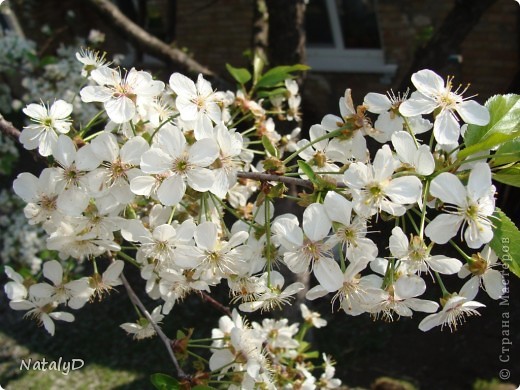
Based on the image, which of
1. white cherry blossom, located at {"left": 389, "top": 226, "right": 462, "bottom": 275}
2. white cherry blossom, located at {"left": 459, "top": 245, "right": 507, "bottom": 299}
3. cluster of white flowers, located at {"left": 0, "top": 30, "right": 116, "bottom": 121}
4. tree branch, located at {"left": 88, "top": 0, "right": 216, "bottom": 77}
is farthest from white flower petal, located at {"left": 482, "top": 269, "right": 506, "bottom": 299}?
cluster of white flowers, located at {"left": 0, "top": 30, "right": 116, "bottom": 121}

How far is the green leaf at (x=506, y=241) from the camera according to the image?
0.93m

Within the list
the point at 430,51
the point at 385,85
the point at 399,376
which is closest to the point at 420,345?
the point at 399,376

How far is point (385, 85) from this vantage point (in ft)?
15.0

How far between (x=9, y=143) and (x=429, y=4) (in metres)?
2.86

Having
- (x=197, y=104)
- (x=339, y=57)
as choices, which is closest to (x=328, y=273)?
(x=197, y=104)

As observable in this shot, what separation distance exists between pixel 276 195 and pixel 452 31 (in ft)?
6.23

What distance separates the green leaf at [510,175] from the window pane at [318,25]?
168 inches

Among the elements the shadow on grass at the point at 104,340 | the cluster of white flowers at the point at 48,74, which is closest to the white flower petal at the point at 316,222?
the cluster of white flowers at the point at 48,74

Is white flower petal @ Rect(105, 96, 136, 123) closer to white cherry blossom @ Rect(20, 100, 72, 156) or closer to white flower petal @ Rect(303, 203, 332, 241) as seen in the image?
white cherry blossom @ Rect(20, 100, 72, 156)

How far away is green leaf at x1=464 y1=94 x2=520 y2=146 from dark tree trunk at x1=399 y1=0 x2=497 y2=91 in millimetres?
1708

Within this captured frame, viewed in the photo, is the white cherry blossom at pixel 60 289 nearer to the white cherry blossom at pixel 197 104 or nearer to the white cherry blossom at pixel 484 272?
the white cherry blossom at pixel 197 104

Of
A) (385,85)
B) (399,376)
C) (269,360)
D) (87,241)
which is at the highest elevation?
(87,241)

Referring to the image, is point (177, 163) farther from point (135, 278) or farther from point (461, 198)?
point (135, 278)

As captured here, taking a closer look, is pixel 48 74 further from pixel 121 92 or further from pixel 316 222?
pixel 316 222
